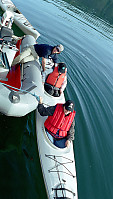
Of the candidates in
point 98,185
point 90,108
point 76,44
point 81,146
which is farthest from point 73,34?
point 98,185

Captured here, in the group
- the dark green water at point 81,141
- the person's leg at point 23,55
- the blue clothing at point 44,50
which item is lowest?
the dark green water at point 81,141

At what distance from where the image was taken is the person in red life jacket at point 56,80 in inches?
201

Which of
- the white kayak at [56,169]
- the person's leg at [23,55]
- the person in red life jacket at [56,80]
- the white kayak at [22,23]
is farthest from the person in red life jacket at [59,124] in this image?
the white kayak at [22,23]

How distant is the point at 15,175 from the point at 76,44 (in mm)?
10620

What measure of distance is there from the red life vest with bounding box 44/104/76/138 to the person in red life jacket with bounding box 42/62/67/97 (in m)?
1.65

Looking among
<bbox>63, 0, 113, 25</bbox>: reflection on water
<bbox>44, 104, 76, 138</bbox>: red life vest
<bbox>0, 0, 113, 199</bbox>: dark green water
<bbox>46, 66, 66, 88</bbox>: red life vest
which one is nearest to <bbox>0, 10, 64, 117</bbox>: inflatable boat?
<bbox>46, 66, 66, 88</bbox>: red life vest

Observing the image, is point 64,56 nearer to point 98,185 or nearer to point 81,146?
point 81,146

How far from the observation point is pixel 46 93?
17.5 ft

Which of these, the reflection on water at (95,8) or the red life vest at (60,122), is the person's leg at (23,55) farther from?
the reflection on water at (95,8)

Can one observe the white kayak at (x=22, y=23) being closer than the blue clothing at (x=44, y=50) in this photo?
No

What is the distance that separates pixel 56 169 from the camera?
356 centimetres

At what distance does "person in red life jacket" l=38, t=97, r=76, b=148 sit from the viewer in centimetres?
374

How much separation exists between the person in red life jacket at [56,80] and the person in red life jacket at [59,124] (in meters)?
1.40

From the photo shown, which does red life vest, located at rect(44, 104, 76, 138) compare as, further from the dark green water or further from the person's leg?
the person's leg
